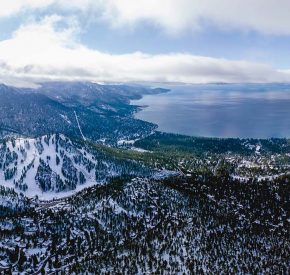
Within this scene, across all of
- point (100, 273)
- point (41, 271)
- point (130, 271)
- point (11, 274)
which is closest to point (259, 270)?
point (130, 271)

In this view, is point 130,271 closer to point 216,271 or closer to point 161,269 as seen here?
point 161,269

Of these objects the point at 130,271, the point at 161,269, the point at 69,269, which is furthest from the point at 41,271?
the point at 161,269

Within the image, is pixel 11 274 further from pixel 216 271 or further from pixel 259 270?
pixel 259 270

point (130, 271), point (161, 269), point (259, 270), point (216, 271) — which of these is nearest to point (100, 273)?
point (130, 271)

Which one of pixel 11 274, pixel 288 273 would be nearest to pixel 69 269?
pixel 11 274

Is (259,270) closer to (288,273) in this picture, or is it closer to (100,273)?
(288,273)

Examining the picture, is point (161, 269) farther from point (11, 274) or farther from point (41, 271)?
point (11, 274)
